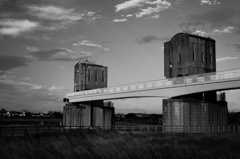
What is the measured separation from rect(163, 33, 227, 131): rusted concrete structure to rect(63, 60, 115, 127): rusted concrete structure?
23.6 m

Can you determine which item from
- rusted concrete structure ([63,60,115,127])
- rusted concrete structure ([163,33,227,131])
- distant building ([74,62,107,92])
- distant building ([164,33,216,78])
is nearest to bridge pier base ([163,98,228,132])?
rusted concrete structure ([163,33,227,131])

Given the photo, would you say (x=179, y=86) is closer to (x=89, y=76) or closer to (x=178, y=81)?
(x=178, y=81)

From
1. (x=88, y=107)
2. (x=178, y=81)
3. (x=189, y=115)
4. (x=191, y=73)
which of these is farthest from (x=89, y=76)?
(x=189, y=115)

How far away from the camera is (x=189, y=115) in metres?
35.7

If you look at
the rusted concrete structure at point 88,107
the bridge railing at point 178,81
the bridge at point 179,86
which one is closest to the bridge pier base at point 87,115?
the rusted concrete structure at point 88,107

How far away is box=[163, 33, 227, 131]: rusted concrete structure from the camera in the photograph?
3576 cm

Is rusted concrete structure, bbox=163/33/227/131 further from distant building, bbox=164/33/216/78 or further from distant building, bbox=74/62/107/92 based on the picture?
distant building, bbox=74/62/107/92

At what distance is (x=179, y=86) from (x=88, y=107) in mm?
32229

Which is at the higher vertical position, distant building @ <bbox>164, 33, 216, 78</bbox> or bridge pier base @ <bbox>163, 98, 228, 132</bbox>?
distant building @ <bbox>164, 33, 216, 78</bbox>

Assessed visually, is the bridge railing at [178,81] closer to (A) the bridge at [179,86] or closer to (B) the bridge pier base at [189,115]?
(A) the bridge at [179,86]

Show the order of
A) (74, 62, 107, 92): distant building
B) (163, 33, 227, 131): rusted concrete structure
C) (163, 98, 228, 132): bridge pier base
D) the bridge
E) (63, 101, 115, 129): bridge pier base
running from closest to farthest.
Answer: the bridge
(163, 98, 228, 132): bridge pier base
(163, 33, 227, 131): rusted concrete structure
(63, 101, 115, 129): bridge pier base
(74, 62, 107, 92): distant building

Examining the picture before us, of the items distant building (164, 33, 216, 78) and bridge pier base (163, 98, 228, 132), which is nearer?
bridge pier base (163, 98, 228, 132)

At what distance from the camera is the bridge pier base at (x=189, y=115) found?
35.5m

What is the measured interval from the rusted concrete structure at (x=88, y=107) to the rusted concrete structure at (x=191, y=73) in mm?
23636
